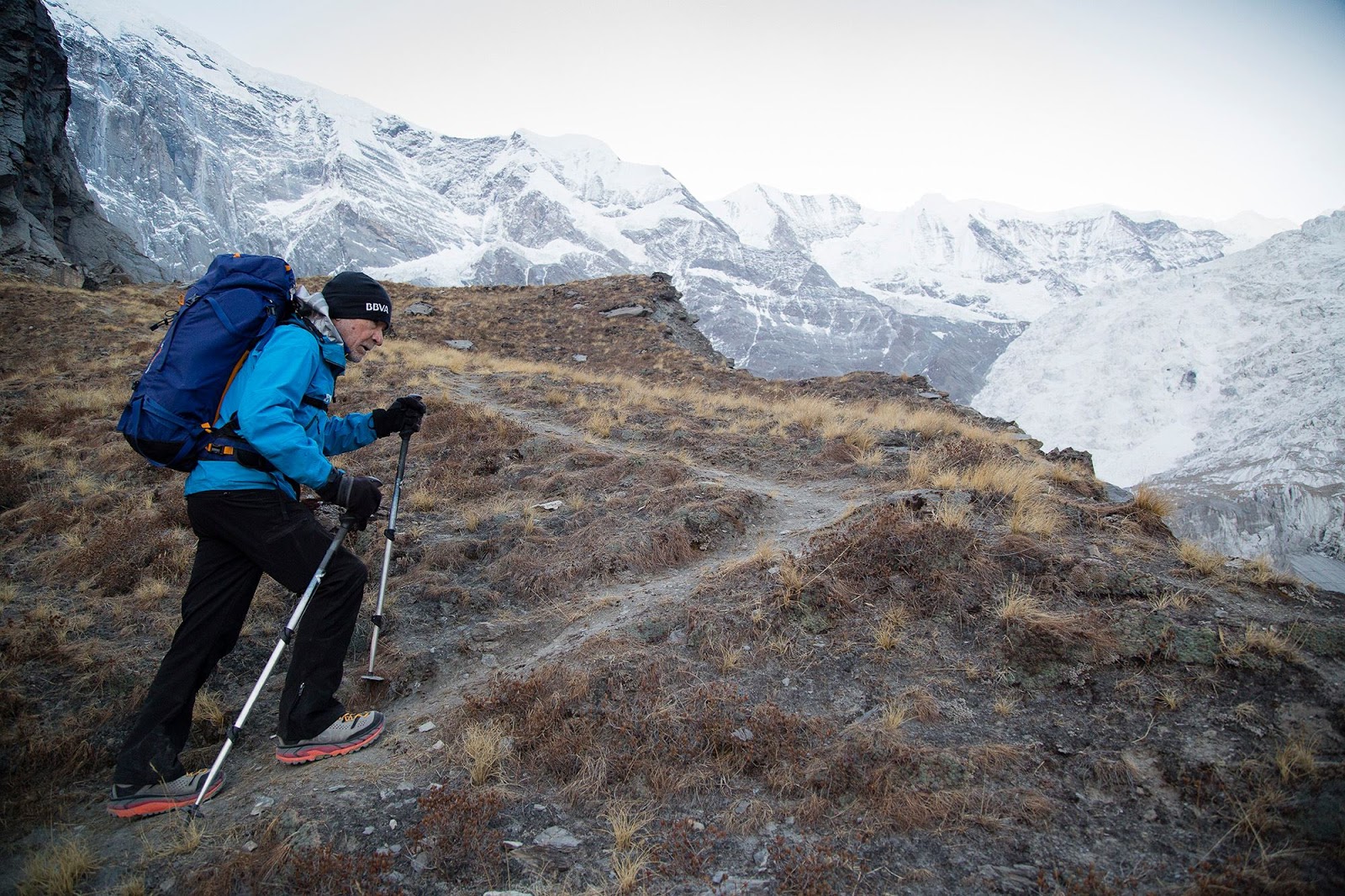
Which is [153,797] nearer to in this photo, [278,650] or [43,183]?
[278,650]

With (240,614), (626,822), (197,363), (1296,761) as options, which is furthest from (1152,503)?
(197,363)

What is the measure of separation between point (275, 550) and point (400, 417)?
152 cm

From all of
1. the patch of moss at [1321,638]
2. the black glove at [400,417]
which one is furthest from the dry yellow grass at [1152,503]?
the black glove at [400,417]

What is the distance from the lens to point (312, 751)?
12.6 feet

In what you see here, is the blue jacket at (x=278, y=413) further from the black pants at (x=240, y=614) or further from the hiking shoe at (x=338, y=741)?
the hiking shoe at (x=338, y=741)

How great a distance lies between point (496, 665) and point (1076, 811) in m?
4.24

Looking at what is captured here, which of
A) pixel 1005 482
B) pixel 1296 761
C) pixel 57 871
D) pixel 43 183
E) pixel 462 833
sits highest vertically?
pixel 43 183

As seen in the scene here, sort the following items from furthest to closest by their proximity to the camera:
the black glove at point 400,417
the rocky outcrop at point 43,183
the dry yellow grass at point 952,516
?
the rocky outcrop at point 43,183 < the dry yellow grass at point 952,516 < the black glove at point 400,417

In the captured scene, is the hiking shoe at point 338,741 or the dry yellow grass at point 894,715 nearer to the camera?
the dry yellow grass at point 894,715

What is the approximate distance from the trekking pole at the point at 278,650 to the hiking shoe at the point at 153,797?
6 centimetres

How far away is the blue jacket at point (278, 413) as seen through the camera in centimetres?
346

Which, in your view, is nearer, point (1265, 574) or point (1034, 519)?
point (1265, 574)

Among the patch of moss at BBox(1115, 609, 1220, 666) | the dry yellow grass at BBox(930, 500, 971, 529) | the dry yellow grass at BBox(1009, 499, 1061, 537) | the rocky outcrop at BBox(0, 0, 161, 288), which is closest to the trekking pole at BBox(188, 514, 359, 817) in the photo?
the dry yellow grass at BBox(930, 500, 971, 529)

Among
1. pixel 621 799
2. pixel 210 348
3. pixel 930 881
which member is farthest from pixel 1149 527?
pixel 210 348
